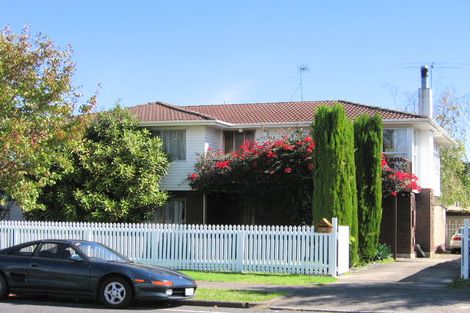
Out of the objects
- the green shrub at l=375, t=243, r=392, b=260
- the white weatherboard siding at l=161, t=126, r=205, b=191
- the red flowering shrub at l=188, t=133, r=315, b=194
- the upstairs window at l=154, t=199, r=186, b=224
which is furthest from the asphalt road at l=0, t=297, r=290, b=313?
the upstairs window at l=154, t=199, r=186, b=224

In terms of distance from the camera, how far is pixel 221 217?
1069 inches

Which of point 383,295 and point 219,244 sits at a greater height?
point 219,244

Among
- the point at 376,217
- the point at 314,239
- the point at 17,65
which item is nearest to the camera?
the point at 314,239

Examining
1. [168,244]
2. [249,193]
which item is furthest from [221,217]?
[168,244]

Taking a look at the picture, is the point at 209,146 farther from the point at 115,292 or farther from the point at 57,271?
the point at 115,292

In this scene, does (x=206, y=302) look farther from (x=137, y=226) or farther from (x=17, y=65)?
(x=17, y=65)

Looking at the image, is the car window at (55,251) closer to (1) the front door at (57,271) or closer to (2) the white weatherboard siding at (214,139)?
(1) the front door at (57,271)

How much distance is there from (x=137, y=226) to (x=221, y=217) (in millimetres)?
8299

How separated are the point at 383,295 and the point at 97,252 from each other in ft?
18.8

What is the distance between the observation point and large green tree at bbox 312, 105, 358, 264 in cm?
1889

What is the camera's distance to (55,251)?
41.8 ft

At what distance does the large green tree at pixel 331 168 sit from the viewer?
18891 millimetres

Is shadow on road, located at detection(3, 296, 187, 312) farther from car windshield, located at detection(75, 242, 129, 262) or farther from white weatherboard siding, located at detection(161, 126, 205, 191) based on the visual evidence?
white weatherboard siding, located at detection(161, 126, 205, 191)

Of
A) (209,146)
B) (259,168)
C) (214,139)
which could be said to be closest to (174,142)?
(209,146)
